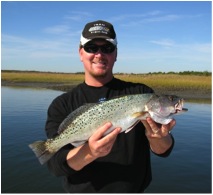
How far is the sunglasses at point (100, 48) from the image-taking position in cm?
413

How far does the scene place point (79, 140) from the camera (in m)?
3.84

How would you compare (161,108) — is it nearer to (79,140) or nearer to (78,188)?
(79,140)

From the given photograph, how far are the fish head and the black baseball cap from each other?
0.98 metres

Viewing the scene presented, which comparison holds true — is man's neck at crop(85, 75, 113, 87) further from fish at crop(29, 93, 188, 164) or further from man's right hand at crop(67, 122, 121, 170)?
man's right hand at crop(67, 122, 121, 170)

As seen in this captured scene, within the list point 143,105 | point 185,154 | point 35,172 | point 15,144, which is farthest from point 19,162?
point 143,105

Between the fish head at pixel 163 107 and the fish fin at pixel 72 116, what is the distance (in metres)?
0.73

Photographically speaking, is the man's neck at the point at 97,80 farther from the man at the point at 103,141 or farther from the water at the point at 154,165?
the water at the point at 154,165

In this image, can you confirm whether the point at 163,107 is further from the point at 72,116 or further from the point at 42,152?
the point at 42,152

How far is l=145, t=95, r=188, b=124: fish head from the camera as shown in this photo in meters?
3.73

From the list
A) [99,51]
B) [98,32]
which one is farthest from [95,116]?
[98,32]

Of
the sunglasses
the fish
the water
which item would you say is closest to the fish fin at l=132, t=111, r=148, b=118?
the fish

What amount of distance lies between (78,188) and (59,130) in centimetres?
76

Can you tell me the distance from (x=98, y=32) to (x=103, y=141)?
152 centimetres

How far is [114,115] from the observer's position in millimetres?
3754
